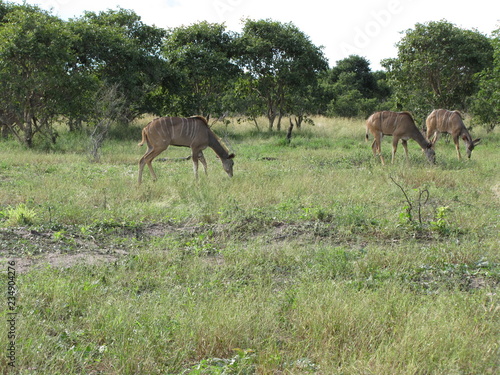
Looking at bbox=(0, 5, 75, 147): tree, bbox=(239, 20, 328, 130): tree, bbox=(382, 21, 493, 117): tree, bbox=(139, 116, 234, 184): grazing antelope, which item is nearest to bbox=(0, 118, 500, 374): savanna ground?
bbox=(139, 116, 234, 184): grazing antelope

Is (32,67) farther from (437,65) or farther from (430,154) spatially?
(437,65)

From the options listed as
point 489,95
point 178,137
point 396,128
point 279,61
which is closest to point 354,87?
point 279,61

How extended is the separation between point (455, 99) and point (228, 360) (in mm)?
22500

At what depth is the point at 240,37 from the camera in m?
23.7

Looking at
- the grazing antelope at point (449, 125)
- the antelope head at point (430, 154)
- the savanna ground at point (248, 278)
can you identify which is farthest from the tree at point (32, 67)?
the grazing antelope at point (449, 125)

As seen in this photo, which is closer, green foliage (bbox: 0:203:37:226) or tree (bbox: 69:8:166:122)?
green foliage (bbox: 0:203:37:226)

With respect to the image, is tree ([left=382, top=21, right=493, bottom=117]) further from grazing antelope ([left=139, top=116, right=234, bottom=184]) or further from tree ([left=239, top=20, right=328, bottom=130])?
grazing antelope ([left=139, top=116, right=234, bottom=184])

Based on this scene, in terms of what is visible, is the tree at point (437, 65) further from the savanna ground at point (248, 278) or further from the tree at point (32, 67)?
the tree at point (32, 67)

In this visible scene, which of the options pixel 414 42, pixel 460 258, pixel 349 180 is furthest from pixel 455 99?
pixel 460 258

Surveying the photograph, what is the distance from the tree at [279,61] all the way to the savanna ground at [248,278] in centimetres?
1442

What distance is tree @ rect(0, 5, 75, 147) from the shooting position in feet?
51.2

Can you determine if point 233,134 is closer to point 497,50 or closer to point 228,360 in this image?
point 497,50

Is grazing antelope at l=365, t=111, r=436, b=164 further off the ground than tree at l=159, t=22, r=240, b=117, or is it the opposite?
tree at l=159, t=22, r=240, b=117

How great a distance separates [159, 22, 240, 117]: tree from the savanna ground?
13267 millimetres
